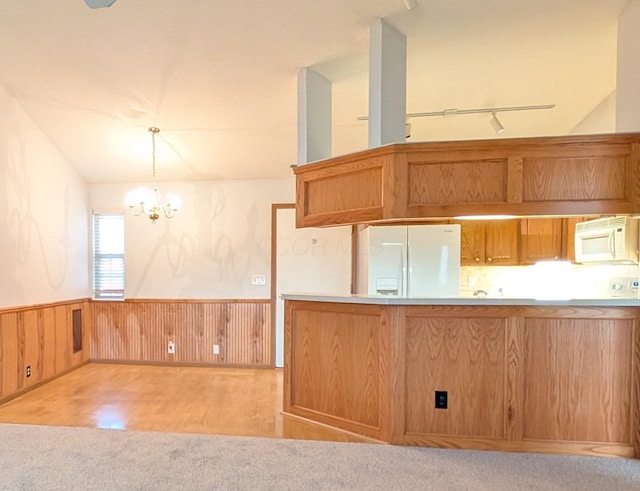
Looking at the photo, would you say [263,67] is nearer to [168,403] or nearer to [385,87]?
[385,87]

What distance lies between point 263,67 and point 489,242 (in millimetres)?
3191

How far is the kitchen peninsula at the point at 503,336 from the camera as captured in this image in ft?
8.09

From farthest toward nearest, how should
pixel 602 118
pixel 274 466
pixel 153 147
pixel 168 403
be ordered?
pixel 153 147 < pixel 602 118 < pixel 168 403 < pixel 274 466

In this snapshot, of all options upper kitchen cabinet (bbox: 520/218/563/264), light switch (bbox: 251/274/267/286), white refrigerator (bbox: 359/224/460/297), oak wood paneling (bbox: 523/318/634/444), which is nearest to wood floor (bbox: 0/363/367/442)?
light switch (bbox: 251/274/267/286)

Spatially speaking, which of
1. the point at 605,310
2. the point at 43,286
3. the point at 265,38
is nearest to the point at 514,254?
the point at 605,310

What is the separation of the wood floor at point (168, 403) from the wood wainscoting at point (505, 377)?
0.48m

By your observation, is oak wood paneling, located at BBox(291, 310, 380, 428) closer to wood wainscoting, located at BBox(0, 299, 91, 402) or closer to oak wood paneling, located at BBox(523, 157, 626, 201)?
oak wood paneling, located at BBox(523, 157, 626, 201)

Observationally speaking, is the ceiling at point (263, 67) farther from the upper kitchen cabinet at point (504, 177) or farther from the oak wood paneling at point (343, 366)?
the oak wood paneling at point (343, 366)

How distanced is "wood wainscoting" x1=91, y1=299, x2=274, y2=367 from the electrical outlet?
8.86ft

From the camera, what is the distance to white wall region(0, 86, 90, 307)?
3.65 metres

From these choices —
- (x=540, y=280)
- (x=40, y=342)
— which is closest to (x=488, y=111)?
(x=540, y=280)

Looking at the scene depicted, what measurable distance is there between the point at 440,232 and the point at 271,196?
7.14ft

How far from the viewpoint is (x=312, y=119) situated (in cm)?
321

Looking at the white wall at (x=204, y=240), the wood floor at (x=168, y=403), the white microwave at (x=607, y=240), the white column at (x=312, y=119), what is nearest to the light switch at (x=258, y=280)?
the white wall at (x=204, y=240)
